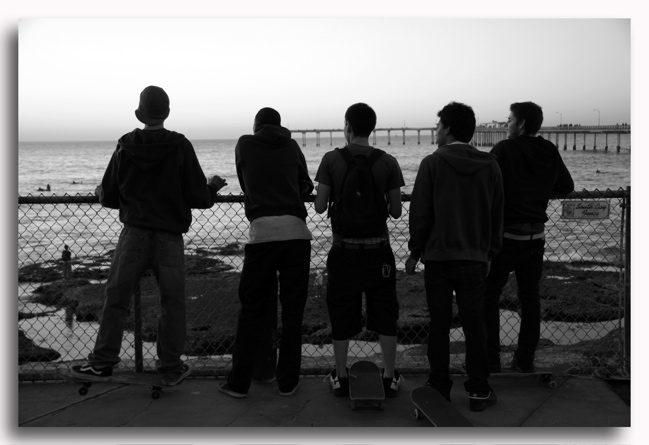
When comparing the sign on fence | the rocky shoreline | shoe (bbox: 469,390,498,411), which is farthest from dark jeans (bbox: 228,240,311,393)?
the rocky shoreline

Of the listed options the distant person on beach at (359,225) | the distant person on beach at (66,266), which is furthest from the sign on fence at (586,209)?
the distant person on beach at (66,266)

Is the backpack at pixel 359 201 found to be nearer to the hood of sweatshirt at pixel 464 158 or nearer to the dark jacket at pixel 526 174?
the hood of sweatshirt at pixel 464 158

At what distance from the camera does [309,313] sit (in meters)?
8.45

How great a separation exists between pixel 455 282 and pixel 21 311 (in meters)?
7.44

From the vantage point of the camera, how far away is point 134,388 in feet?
14.6

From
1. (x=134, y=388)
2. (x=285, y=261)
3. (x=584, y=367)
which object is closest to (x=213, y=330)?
(x=134, y=388)

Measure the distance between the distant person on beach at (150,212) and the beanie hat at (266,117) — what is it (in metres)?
0.48

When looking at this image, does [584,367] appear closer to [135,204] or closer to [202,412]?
[202,412]

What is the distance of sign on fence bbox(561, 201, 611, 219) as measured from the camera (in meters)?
4.71

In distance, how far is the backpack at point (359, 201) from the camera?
3938mm

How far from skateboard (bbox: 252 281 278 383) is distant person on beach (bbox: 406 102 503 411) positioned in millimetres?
1136

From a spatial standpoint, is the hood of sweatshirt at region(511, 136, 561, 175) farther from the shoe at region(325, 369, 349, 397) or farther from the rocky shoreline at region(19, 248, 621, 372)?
the rocky shoreline at region(19, 248, 621, 372)

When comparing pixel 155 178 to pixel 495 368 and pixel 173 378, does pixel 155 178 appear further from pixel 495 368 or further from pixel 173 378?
pixel 495 368

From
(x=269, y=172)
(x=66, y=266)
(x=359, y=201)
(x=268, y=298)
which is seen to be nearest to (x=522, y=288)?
(x=359, y=201)
